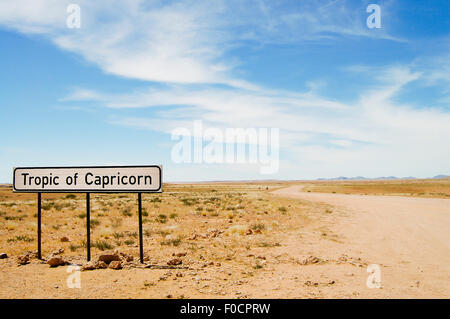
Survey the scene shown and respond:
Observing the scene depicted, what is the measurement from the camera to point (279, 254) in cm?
897

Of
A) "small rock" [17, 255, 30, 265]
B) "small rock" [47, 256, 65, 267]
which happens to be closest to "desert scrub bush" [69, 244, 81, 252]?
"small rock" [17, 255, 30, 265]

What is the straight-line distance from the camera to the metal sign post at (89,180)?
777 centimetres

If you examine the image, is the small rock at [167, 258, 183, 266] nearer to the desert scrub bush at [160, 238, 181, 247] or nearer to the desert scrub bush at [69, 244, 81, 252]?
the desert scrub bush at [160, 238, 181, 247]

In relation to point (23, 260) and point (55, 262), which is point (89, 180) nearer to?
point (55, 262)

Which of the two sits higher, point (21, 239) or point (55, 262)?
point (55, 262)

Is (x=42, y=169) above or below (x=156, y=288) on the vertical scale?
above

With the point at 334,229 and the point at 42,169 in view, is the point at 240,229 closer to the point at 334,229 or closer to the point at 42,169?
the point at 334,229

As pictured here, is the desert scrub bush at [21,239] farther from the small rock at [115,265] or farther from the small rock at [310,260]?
the small rock at [310,260]

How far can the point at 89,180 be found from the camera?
8.16 metres

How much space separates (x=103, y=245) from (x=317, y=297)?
292 inches

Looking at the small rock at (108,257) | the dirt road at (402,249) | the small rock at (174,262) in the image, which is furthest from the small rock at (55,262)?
the dirt road at (402,249)

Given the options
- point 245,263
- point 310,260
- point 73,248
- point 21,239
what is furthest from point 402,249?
point 21,239
